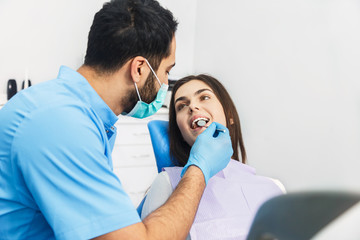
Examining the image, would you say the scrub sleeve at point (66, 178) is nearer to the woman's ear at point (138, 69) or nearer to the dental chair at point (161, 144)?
the woman's ear at point (138, 69)

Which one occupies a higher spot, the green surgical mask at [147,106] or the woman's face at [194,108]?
the green surgical mask at [147,106]

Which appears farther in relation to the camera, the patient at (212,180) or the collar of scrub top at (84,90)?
the patient at (212,180)

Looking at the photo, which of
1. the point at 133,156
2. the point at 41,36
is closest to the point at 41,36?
the point at 41,36

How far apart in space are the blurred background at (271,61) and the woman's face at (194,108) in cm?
59

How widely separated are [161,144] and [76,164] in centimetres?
88

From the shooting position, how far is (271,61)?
2.04 m

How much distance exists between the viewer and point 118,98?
973mm

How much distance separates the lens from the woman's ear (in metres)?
0.94

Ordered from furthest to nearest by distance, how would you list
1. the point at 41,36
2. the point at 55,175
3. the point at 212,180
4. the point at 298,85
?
the point at 41,36 → the point at 298,85 → the point at 212,180 → the point at 55,175

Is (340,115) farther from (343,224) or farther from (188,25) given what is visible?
(188,25)

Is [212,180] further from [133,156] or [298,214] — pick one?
[133,156]

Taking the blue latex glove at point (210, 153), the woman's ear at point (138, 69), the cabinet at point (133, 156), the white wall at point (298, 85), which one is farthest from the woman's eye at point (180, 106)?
the cabinet at point (133, 156)

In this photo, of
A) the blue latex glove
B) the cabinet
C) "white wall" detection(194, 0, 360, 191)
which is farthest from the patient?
the cabinet

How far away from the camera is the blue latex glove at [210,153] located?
995mm
